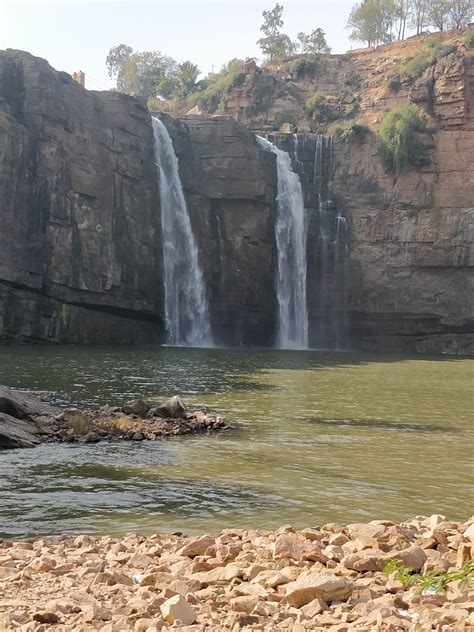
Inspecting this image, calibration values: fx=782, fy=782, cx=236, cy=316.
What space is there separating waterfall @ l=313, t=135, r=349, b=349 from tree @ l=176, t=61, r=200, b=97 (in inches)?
1333

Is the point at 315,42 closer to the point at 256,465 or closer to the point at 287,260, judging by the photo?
the point at 287,260

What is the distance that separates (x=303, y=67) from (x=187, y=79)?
1809cm

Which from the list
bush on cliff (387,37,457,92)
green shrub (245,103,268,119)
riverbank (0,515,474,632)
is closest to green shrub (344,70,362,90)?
bush on cliff (387,37,457,92)

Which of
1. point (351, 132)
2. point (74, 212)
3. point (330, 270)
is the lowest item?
point (330, 270)

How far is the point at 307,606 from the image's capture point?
542cm

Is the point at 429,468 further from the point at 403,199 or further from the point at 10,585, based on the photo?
the point at 403,199

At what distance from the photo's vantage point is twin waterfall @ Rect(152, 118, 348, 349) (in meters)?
56.1

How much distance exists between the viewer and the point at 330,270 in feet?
196

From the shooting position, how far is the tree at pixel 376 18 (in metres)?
91.4

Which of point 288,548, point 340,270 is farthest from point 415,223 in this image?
point 288,548

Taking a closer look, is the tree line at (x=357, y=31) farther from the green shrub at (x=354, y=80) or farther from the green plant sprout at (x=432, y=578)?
the green plant sprout at (x=432, y=578)

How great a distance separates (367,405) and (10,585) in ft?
57.1

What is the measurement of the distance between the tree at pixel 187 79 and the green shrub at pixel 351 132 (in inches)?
1249

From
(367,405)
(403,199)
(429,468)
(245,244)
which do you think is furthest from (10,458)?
(403,199)
